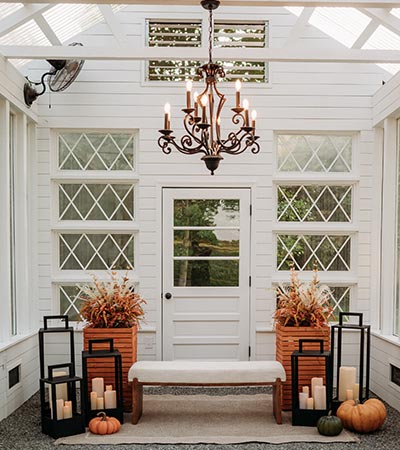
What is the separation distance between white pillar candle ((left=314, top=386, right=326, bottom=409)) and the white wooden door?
1502mm

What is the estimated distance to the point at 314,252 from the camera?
6266 mm

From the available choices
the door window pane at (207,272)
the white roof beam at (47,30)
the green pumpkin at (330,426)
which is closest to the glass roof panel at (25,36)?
the white roof beam at (47,30)

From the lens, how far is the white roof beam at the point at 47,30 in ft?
16.9

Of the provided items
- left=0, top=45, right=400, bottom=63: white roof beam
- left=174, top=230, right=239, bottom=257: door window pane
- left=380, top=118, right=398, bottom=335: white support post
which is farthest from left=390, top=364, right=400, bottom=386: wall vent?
left=0, top=45, right=400, bottom=63: white roof beam

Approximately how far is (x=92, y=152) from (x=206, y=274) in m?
1.78

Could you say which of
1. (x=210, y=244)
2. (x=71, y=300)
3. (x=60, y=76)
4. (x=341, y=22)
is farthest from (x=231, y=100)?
(x=71, y=300)

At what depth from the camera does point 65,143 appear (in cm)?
620

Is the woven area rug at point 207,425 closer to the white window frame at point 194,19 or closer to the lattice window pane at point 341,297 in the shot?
the lattice window pane at point 341,297

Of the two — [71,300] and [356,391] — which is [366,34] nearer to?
[356,391]

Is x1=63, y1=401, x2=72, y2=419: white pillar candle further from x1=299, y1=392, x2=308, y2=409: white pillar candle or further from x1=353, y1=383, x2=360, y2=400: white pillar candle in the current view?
x1=353, y1=383, x2=360, y2=400: white pillar candle

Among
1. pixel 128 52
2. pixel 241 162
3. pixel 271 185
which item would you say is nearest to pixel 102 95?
pixel 128 52

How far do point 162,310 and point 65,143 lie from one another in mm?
2050

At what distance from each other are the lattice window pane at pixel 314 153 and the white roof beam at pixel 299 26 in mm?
1000

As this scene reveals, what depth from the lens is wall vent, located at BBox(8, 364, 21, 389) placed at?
16.7 ft
